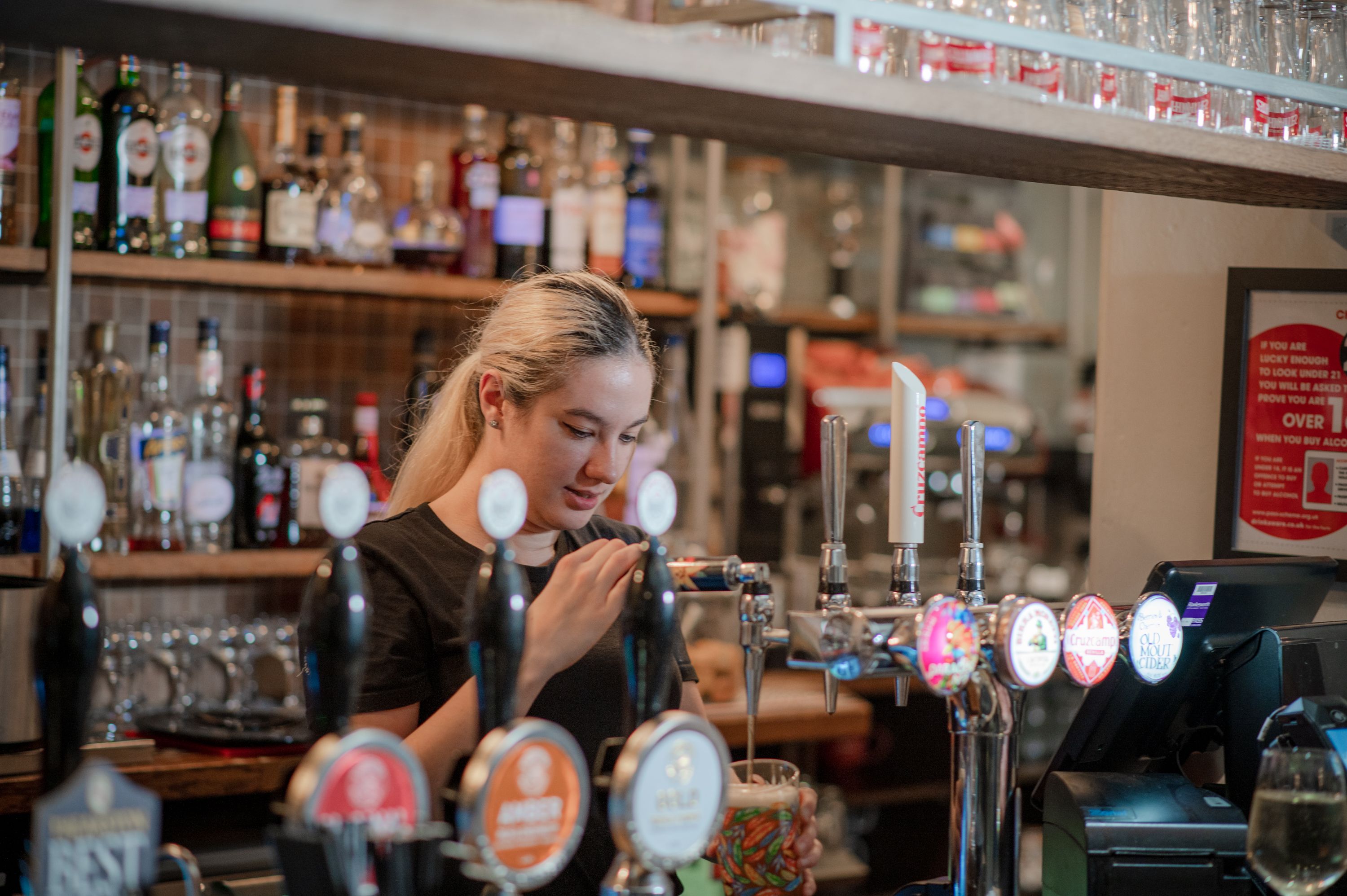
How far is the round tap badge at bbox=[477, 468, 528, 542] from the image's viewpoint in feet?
2.56

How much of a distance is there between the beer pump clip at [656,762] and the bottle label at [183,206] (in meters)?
1.72

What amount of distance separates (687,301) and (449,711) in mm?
1751

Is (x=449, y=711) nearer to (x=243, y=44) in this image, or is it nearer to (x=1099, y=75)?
(x=243, y=44)

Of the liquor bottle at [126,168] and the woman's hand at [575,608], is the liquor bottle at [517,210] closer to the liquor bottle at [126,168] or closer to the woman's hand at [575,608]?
the liquor bottle at [126,168]

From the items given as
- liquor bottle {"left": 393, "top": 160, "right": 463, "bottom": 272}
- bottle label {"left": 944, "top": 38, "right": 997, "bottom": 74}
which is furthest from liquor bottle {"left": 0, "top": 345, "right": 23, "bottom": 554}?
bottle label {"left": 944, "top": 38, "right": 997, "bottom": 74}

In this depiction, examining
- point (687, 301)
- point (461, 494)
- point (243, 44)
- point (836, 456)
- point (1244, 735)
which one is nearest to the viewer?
point (243, 44)

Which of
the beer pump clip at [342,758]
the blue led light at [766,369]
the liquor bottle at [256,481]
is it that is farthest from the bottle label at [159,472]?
the beer pump clip at [342,758]

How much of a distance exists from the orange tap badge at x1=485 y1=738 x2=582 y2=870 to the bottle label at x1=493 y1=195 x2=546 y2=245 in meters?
1.95

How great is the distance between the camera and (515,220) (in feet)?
8.52

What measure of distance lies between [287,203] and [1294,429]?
1.77 metres

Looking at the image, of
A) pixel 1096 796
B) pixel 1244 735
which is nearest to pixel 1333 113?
pixel 1244 735

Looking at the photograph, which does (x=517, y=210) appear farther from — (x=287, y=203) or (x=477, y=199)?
(x=287, y=203)

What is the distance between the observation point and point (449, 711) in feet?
4.07

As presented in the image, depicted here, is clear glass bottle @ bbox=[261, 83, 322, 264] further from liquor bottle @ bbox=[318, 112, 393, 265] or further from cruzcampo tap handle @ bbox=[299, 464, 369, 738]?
cruzcampo tap handle @ bbox=[299, 464, 369, 738]
